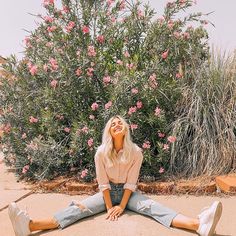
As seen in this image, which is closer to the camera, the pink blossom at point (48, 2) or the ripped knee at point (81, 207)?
the ripped knee at point (81, 207)

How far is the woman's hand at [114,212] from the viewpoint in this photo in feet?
11.5

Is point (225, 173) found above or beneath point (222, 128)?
beneath

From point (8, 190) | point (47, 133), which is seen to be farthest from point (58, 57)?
point (8, 190)

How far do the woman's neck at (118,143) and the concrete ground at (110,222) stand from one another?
546 mm

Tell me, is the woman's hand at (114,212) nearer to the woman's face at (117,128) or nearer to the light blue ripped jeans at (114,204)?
the light blue ripped jeans at (114,204)

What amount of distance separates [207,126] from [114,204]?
1.91 m

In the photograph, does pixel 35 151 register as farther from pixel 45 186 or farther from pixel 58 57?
pixel 58 57

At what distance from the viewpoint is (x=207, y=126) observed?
16.9ft

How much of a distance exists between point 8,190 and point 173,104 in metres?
2.25

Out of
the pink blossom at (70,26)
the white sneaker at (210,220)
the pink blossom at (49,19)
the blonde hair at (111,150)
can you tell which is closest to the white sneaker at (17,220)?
the blonde hair at (111,150)

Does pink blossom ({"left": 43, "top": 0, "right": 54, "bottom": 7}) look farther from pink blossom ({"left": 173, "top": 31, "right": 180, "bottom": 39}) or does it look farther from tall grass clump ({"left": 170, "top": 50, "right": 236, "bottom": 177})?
tall grass clump ({"left": 170, "top": 50, "right": 236, "bottom": 177})

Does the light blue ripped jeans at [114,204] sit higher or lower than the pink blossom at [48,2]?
lower

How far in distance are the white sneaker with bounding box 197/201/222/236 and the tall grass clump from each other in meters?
1.75

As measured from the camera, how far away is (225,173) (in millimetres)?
4996
